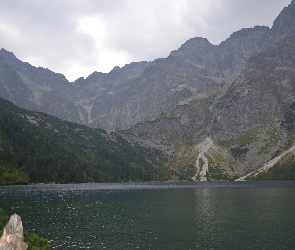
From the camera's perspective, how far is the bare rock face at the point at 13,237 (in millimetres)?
27328

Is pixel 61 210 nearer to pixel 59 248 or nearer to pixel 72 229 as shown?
pixel 72 229

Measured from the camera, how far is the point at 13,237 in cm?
2808

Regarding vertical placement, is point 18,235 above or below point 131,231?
above

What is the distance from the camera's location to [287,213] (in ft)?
290

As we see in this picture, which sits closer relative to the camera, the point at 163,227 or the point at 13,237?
the point at 13,237

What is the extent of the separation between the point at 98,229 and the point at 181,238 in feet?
69.2

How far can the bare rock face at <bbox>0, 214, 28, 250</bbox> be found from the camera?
1076 inches

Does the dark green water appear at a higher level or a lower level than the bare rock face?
lower

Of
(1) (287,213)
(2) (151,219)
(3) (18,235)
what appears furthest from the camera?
(1) (287,213)

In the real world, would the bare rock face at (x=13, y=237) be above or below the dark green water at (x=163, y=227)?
above

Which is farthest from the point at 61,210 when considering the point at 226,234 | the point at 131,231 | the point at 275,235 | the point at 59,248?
the point at 275,235

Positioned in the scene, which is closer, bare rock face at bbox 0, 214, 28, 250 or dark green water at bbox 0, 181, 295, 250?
bare rock face at bbox 0, 214, 28, 250

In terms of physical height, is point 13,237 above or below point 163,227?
above

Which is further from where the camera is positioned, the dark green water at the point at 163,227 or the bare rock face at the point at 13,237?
the dark green water at the point at 163,227
